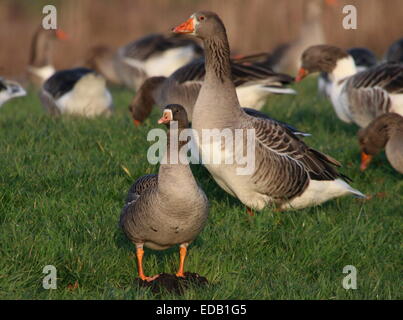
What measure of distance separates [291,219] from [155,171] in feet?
5.84

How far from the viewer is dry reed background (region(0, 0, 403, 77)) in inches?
887

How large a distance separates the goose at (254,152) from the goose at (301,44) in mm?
12625

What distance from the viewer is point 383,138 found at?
31.0ft

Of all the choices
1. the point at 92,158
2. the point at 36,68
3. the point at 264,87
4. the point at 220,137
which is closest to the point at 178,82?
the point at 264,87

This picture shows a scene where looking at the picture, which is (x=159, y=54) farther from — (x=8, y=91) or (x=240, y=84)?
(x=240, y=84)

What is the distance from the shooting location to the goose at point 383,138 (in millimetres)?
9195

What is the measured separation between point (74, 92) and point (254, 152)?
5.99m

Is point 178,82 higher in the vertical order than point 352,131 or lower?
higher

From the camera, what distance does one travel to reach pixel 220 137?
24.1ft

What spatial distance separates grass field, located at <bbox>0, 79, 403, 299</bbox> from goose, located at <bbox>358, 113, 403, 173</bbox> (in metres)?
0.28

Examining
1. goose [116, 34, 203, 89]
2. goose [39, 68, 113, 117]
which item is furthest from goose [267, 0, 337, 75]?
goose [39, 68, 113, 117]

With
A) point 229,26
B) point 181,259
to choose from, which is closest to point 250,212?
point 181,259

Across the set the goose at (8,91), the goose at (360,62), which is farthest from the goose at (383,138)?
the goose at (8,91)

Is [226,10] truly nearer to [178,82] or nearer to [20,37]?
[20,37]
